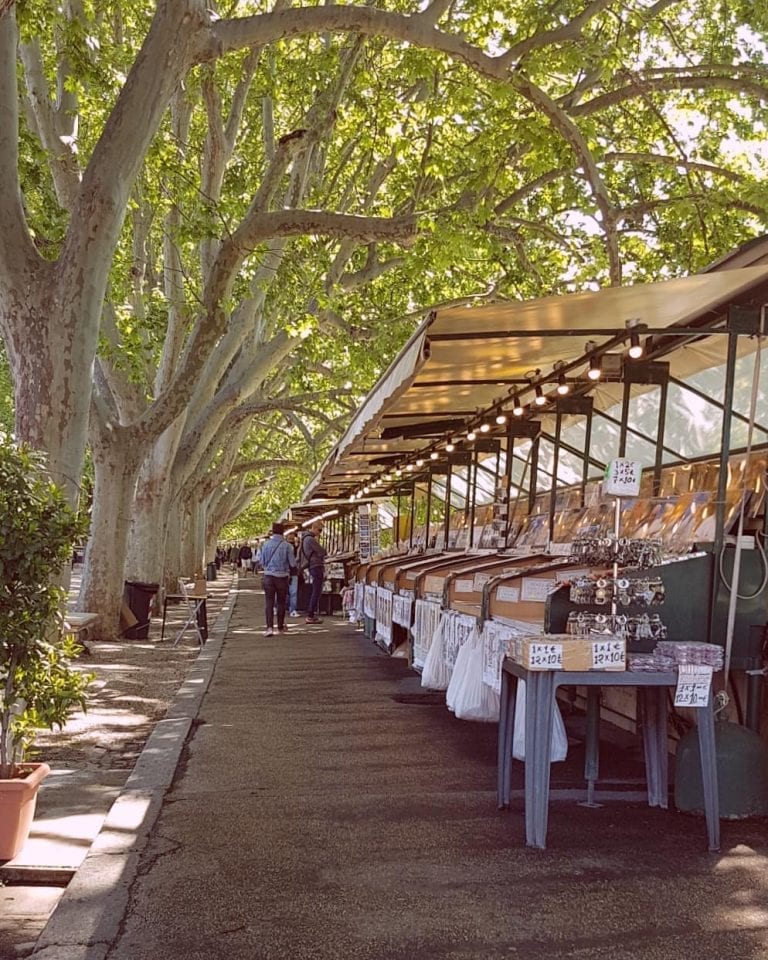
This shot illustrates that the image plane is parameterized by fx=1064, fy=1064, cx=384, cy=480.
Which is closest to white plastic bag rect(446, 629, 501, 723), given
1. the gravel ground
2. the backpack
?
the gravel ground

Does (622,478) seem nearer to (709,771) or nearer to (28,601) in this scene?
(709,771)

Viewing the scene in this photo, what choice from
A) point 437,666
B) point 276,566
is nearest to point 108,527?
point 276,566

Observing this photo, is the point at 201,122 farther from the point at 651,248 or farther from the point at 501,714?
the point at 501,714

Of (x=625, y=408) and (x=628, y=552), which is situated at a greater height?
(x=625, y=408)

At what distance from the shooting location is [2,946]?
4199mm

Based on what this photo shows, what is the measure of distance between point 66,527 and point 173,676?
283 inches

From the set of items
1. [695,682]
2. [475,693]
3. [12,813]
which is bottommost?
[12,813]

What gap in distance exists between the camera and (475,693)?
7.22 m

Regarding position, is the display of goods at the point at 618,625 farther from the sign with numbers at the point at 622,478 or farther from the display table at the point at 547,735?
the sign with numbers at the point at 622,478

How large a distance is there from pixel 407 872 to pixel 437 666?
3.94m

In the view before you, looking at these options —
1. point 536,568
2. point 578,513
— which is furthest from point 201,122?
point 536,568

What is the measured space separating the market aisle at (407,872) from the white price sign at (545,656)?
2.95ft

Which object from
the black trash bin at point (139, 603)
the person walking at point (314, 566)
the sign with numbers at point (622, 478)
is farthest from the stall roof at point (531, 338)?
the person walking at point (314, 566)

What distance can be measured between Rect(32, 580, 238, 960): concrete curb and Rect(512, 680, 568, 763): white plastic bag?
6.91 feet
